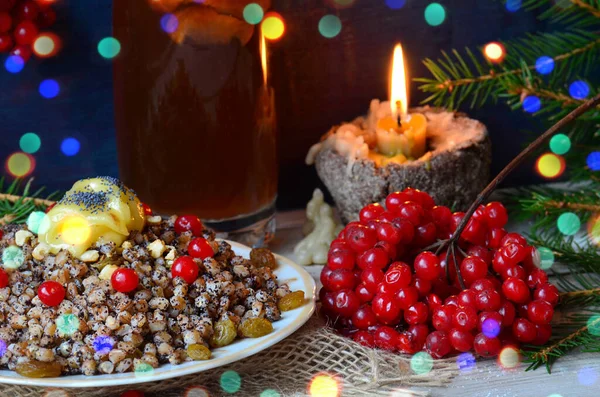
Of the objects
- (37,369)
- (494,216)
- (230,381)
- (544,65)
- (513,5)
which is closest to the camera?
(37,369)

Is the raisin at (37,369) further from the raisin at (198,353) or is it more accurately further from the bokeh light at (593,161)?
the bokeh light at (593,161)

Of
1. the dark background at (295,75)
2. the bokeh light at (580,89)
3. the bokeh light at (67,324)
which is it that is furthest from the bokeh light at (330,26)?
the bokeh light at (67,324)

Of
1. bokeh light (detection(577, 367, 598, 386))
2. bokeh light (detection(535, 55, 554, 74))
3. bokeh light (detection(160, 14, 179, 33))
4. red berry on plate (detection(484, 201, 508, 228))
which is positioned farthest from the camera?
bokeh light (detection(535, 55, 554, 74))

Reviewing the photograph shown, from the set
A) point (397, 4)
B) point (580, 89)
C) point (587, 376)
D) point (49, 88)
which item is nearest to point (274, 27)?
point (397, 4)

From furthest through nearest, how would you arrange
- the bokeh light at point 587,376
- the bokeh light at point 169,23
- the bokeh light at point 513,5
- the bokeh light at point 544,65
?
the bokeh light at point 513,5 → the bokeh light at point 544,65 → the bokeh light at point 169,23 → the bokeh light at point 587,376

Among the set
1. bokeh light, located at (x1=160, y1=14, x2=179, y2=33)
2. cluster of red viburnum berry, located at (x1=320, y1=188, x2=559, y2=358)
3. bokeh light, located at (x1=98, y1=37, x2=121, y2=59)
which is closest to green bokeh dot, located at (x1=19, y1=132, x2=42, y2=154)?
bokeh light, located at (x1=98, y1=37, x2=121, y2=59)

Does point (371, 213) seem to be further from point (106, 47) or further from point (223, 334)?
point (106, 47)

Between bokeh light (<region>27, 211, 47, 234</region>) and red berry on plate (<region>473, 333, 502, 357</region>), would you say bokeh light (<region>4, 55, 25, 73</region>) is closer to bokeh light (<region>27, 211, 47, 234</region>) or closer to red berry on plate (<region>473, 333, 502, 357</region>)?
bokeh light (<region>27, 211, 47, 234</region>)
